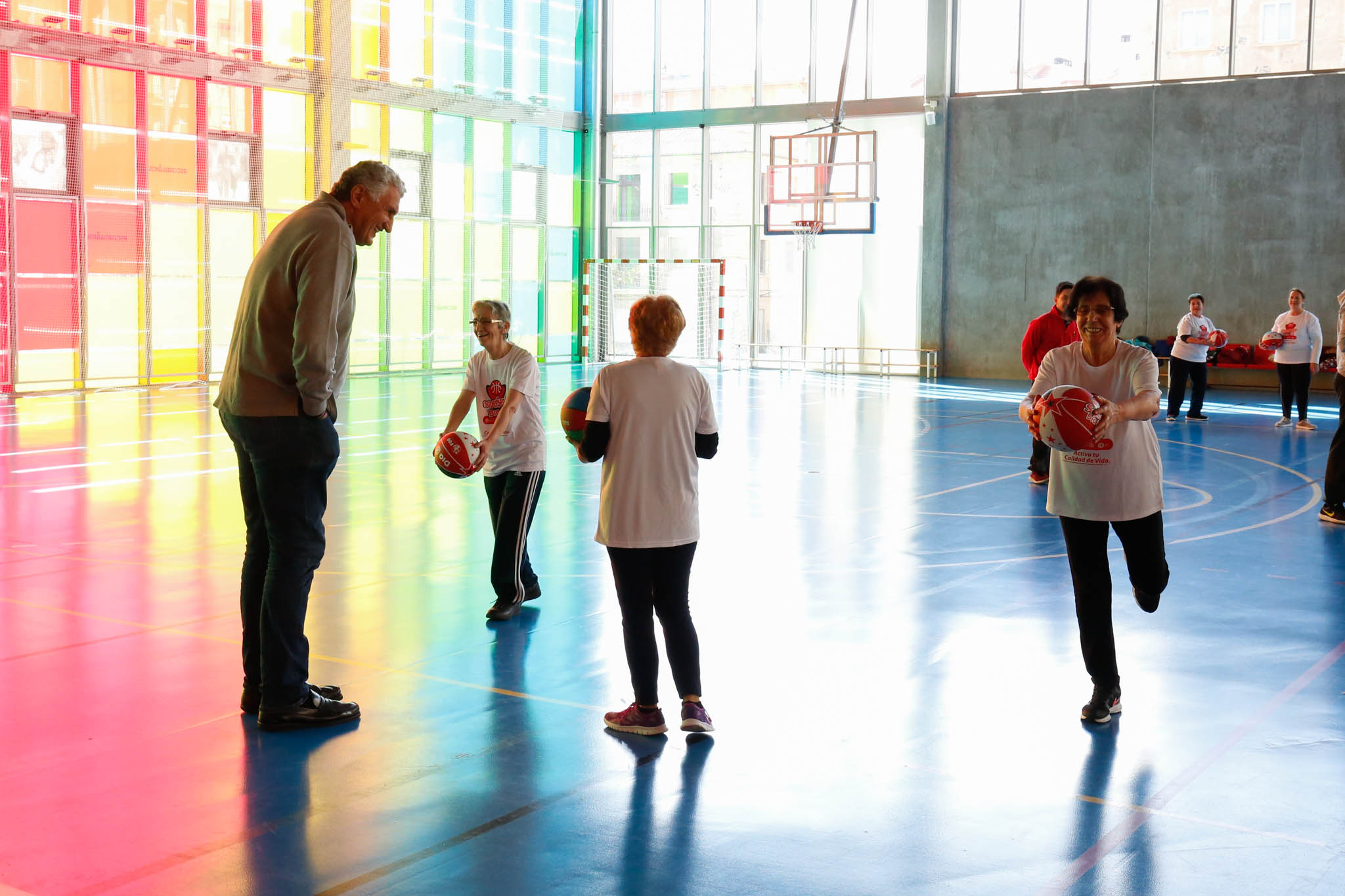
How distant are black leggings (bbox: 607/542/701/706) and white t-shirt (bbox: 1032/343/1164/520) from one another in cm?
145

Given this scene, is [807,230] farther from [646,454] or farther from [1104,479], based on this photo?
[646,454]

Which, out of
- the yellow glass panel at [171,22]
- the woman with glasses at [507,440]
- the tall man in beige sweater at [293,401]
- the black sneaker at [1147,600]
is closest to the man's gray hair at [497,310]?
the woman with glasses at [507,440]

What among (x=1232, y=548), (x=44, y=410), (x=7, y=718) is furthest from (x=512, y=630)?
(x=44, y=410)

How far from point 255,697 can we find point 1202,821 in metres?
3.49

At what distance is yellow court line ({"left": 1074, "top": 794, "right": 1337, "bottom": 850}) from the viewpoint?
3.97m

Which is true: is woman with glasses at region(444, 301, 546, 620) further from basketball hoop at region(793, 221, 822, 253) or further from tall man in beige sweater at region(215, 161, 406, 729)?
basketball hoop at region(793, 221, 822, 253)

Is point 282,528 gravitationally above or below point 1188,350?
below

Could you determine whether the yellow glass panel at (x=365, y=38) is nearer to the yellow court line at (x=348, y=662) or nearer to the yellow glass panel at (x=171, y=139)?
the yellow glass panel at (x=171, y=139)

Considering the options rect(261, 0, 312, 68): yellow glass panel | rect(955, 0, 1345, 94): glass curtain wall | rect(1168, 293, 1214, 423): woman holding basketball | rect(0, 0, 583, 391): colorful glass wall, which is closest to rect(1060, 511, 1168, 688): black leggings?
rect(1168, 293, 1214, 423): woman holding basketball

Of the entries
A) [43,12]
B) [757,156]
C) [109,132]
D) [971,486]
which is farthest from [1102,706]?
[757,156]

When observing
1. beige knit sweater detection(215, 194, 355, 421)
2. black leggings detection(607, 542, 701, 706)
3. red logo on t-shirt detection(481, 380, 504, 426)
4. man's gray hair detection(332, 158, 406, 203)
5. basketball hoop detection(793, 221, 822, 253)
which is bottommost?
black leggings detection(607, 542, 701, 706)

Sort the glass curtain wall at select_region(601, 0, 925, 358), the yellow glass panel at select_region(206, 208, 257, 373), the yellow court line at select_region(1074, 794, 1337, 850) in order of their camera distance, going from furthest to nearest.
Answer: the glass curtain wall at select_region(601, 0, 925, 358) < the yellow glass panel at select_region(206, 208, 257, 373) < the yellow court line at select_region(1074, 794, 1337, 850)

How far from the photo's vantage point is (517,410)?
7.09 m

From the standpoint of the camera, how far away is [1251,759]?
4.72 m
